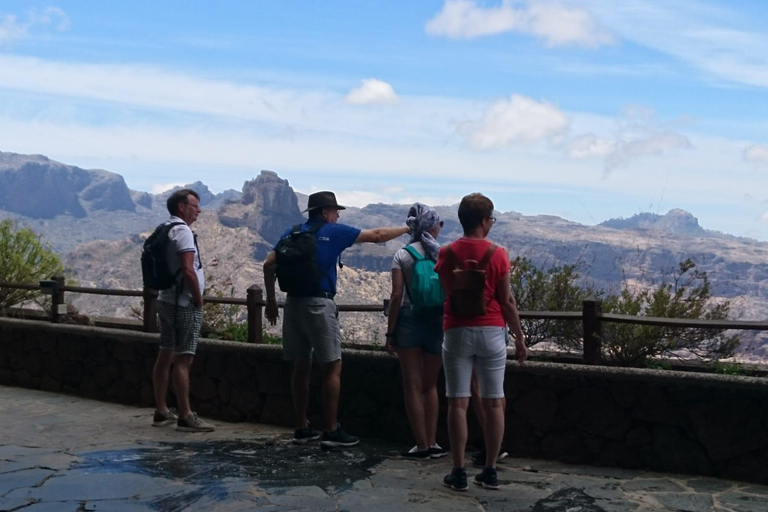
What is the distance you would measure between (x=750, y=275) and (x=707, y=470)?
202m

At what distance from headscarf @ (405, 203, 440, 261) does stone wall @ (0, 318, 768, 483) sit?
46.7 inches

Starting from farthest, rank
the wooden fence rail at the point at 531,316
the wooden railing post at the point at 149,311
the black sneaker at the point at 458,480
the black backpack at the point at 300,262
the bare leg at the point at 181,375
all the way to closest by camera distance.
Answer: the wooden railing post at the point at 149,311, the bare leg at the point at 181,375, the black backpack at the point at 300,262, the wooden fence rail at the point at 531,316, the black sneaker at the point at 458,480

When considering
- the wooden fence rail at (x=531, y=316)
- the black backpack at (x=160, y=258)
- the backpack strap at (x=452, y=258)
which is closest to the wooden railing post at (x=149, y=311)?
the wooden fence rail at (x=531, y=316)

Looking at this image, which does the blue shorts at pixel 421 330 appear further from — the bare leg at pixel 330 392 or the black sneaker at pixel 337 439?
the black sneaker at pixel 337 439

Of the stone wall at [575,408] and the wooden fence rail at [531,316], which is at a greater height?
the wooden fence rail at [531,316]

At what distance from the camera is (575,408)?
645 centimetres

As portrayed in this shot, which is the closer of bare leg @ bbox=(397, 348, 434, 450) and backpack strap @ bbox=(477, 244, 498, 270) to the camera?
backpack strap @ bbox=(477, 244, 498, 270)

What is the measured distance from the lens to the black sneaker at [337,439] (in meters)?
6.57

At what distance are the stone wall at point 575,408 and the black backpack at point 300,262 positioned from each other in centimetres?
98

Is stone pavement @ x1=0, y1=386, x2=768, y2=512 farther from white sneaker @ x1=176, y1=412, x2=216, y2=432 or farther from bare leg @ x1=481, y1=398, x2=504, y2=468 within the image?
bare leg @ x1=481, y1=398, x2=504, y2=468

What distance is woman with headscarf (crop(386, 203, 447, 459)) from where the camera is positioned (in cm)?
604

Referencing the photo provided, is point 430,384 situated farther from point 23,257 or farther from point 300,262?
point 23,257

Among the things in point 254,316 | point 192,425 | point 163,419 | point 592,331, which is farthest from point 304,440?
point 592,331

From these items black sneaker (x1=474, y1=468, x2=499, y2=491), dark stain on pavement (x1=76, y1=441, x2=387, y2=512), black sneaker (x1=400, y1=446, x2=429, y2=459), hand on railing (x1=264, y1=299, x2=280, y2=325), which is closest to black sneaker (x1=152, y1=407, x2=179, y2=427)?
dark stain on pavement (x1=76, y1=441, x2=387, y2=512)
